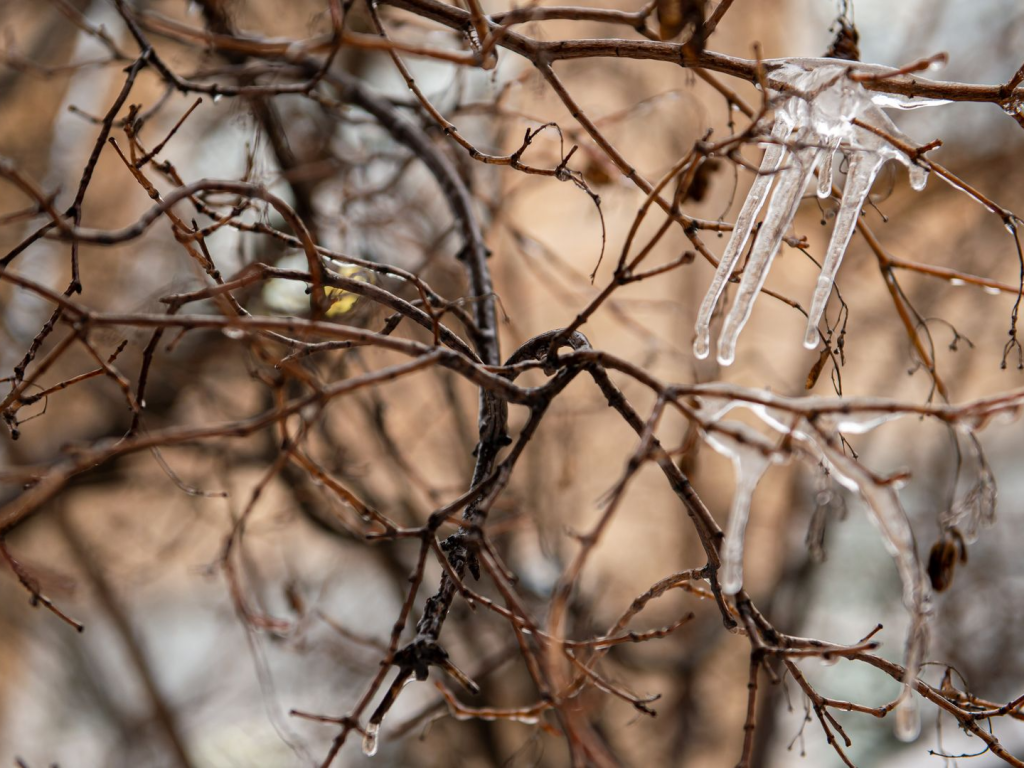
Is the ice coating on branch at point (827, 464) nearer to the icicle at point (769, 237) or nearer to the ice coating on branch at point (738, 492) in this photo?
the ice coating on branch at point (738, 492)

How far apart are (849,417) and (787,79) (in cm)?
29

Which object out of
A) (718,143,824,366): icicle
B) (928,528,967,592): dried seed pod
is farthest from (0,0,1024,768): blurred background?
(718,143,824,366): icicle

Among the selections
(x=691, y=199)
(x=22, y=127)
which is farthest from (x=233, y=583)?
(x=22, y=127)

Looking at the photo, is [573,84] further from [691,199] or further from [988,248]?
[691,199]

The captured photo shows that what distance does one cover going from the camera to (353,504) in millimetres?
543

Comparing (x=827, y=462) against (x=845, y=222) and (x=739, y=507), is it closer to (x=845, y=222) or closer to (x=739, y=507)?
(x=739, y=507)

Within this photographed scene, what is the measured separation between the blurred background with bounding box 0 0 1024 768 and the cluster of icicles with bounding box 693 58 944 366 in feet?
3.48

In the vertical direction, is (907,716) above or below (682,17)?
below

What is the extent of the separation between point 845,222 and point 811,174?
40 mm

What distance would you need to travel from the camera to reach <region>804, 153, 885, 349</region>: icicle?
556 millimetres

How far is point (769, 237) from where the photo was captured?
56 cm

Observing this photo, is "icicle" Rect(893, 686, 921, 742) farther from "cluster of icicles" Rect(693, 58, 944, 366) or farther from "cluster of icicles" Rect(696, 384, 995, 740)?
"cluster of icicles" Rect(693, 58, 944, 366)

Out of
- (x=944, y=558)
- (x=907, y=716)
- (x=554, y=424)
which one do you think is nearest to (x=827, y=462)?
(x=907, y=716)

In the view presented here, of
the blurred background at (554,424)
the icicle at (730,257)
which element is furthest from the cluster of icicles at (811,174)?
the blurred background at (554,424)
